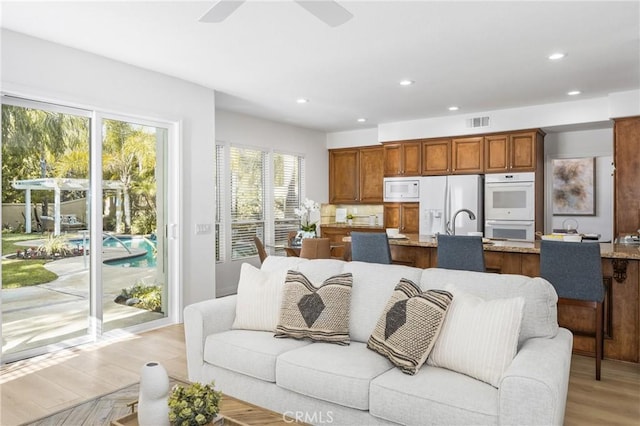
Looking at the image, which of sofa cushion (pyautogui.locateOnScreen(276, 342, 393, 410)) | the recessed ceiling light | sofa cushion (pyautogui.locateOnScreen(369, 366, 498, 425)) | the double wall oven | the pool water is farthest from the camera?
the double wall oven

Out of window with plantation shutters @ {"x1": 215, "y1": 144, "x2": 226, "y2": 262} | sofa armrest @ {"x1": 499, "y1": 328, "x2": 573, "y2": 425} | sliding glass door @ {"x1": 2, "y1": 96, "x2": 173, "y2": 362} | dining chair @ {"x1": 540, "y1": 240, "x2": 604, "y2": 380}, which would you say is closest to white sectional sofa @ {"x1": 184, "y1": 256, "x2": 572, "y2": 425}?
sofa armrest @ {"x1": 499, "y1": 328, "x2": 573, "y2": 425}

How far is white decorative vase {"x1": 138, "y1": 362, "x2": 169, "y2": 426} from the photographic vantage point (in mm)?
1606

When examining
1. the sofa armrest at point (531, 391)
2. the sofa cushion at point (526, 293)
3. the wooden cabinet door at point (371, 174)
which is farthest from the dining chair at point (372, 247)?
the wooden cabinet door at point (371, 174)

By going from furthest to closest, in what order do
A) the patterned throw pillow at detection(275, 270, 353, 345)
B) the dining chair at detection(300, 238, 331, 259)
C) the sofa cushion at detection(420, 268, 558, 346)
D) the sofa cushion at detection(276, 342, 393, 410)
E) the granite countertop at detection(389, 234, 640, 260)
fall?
the dining chair at detection(300, 238, 331, 259) < the granite countertop at detection(389, 234, 640, 260) < the patterned throw pillow at detection(275, 270, 353, 345) < the sofa cushion at detection(420, 268, 558, 346) < the sofa cushion at detection(276, 342, 393, 410)

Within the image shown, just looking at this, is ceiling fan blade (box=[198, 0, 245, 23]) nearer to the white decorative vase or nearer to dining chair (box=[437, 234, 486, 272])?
the white decorative vase

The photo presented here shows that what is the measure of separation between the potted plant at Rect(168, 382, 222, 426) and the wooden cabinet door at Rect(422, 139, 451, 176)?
5.77m

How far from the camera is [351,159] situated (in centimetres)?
819

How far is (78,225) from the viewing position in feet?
13.3

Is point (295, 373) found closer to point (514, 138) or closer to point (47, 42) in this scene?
point (47, 42)

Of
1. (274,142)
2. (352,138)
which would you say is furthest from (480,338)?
(352,138)

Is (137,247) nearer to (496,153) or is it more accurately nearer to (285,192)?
(285,192)

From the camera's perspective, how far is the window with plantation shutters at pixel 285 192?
24.2ft

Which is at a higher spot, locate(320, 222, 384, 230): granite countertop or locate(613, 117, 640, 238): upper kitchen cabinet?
locate(613, 117, 640, 238): upper kitchen cabinet

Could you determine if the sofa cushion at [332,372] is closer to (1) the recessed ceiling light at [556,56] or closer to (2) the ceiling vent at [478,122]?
(1) the recessed ceiling light at [556,56]
